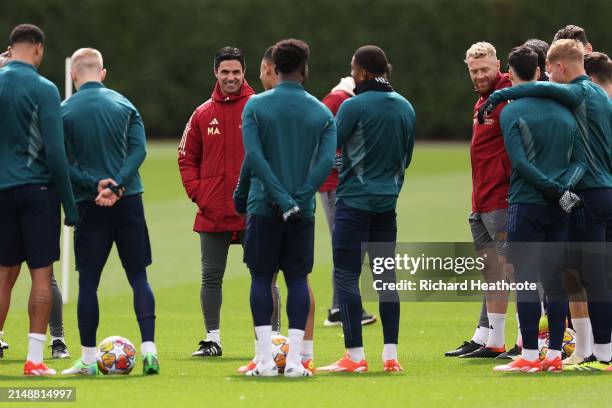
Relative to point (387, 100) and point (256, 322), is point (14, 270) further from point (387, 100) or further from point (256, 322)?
point (387, 100)

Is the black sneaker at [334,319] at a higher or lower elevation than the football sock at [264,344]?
lower

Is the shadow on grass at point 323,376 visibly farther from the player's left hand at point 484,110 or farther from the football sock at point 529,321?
the player's left hand at point 484,110

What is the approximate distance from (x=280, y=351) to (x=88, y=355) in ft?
4.07

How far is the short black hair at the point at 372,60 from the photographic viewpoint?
334 inches

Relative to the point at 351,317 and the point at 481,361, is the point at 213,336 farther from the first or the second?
the point at 481,361

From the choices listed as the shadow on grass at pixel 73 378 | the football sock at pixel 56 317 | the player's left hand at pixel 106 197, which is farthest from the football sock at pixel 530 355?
the football sock at pixel 56 317

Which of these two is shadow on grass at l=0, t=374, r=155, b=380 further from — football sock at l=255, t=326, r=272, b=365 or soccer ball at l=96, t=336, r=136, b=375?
football sock at l=255, t=326, r=272, b=365

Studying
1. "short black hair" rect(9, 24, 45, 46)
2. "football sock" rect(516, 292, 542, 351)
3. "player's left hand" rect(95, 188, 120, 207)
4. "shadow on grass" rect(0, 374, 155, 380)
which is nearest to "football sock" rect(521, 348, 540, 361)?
"football sock" rect(516, 292, 542, 351)

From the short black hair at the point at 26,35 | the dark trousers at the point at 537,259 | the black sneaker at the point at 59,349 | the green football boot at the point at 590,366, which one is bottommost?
the black sneaker at the point at 59,349

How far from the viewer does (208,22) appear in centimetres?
5353

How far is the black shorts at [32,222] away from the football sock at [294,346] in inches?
64.5

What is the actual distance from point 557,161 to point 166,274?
8101mm

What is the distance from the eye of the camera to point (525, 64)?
8531mm

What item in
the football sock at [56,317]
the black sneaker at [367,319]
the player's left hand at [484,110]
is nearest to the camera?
the player's left hand at [484,110]
